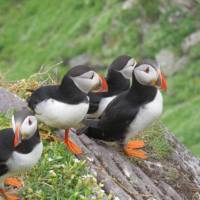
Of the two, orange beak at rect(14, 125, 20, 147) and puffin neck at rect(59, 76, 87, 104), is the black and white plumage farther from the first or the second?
orange beak at rect(14, 125, 20, 147)

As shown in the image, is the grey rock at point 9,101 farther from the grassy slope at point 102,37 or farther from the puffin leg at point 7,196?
the grassy slope at point 102,37

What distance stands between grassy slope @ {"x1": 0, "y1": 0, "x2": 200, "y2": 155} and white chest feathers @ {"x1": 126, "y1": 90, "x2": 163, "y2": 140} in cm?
1027

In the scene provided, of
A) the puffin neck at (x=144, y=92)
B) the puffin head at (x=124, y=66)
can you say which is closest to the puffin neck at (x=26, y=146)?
the puffin neck at (x=144, y=92)

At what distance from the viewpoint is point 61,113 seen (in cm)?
674

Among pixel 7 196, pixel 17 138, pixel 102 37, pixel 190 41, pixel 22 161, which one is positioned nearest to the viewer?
pixel 17 138

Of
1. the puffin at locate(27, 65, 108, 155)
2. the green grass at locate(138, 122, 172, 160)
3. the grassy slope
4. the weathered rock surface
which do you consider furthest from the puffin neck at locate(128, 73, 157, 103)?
the grassy slope

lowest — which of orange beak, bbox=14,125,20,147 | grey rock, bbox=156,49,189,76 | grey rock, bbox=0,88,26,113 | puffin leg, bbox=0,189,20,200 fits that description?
grey rock, bbox=156,49,189,76

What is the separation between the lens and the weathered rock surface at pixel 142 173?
21.7 feet

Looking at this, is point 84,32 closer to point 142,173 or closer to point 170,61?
point 170,61

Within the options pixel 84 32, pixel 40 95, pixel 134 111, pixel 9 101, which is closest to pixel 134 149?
pixel 134 111

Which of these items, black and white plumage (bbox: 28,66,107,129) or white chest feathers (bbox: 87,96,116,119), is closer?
black and white plumage (bbox: 28,66,107,129)

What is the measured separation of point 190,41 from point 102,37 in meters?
2.78

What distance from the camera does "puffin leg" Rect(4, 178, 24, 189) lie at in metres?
6.05

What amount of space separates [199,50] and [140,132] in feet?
42.8
